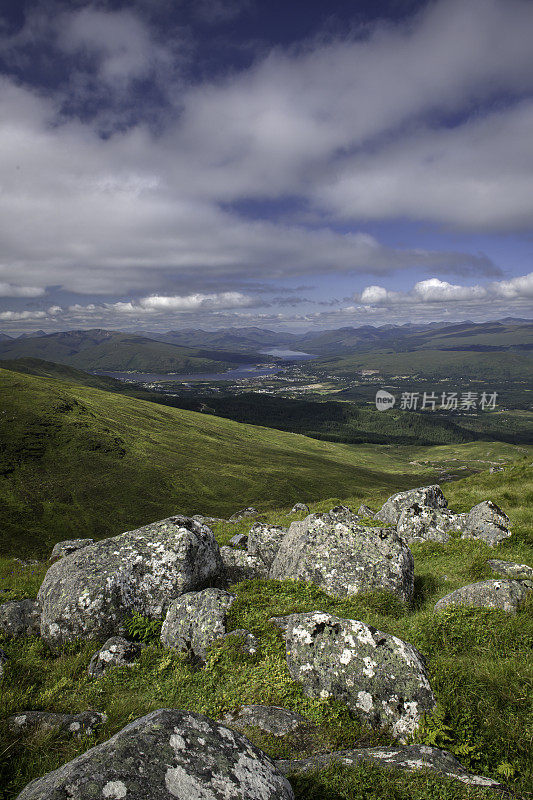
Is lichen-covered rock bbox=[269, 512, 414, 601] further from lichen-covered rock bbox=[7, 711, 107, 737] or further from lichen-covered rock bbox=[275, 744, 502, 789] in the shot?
lichen-covered rock bbox=[7, 711, 107, 737]

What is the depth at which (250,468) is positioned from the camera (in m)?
172

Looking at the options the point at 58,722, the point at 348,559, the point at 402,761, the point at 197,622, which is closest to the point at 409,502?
the point at 348,559

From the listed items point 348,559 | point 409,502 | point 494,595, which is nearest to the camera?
point 494,595

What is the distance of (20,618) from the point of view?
13.9 metres

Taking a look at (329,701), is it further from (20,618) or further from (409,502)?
(409,502)

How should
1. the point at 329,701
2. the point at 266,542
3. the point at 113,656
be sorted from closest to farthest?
the point at 329,701, the point at 113,656, the point at 266,542

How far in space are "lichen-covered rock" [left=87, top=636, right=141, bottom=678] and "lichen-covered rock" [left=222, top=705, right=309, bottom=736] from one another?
445 cm

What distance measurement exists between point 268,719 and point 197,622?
456 centimetres

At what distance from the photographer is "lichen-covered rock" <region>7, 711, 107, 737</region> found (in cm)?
797

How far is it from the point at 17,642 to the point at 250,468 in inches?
6331

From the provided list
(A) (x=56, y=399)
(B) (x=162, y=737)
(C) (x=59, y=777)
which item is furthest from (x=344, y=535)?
(A) (x=56, y=399)

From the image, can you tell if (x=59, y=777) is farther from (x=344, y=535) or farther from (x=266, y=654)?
(x=344, y=535)

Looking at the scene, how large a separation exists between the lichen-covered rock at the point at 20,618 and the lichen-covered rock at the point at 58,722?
6206 mm

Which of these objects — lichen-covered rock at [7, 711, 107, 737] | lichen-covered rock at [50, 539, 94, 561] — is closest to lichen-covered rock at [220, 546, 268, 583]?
lichen-covered rock at [50, 539, 94, 561]
